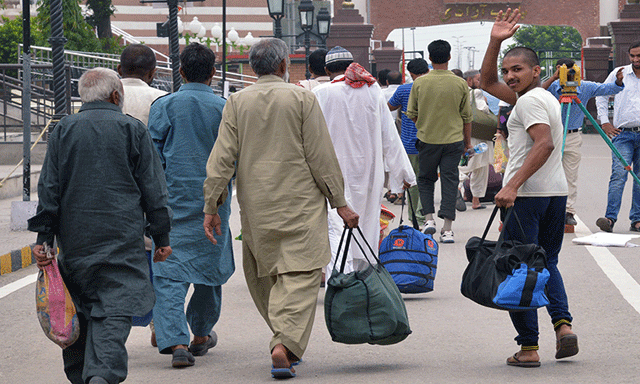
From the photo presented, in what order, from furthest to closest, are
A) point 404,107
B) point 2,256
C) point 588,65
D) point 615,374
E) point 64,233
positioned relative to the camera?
point 588,65 → point 404,107 → point 2,256 → point 615,374 → point 64,233

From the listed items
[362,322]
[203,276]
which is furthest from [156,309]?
[362,322]

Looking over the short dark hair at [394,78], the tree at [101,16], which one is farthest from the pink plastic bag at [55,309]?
the tree at [101,16]

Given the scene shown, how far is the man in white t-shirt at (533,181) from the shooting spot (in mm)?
5508

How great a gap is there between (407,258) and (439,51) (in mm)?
3493

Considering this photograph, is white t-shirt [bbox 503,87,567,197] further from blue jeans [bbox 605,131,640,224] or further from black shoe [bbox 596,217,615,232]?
blue jeans [bbox 605,131,640,224]

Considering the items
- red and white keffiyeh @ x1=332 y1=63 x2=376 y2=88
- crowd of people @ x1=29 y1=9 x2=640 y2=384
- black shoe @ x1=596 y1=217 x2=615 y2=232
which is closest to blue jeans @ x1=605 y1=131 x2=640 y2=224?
black shoe @ x1=596 y1=217 x2=615 y2=232

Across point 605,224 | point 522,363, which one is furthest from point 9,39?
point 522,363

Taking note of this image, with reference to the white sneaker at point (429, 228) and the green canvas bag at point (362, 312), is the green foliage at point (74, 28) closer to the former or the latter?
the white sneaker at point (429, 228)

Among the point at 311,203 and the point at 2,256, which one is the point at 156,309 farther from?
the point at 2,256

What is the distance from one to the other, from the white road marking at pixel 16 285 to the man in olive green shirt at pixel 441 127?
3801 mm

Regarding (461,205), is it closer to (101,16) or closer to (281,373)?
(281,373)

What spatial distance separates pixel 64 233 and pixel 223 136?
1108 millimetres

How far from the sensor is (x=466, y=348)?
612 cm

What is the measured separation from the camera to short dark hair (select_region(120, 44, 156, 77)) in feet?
21.4
